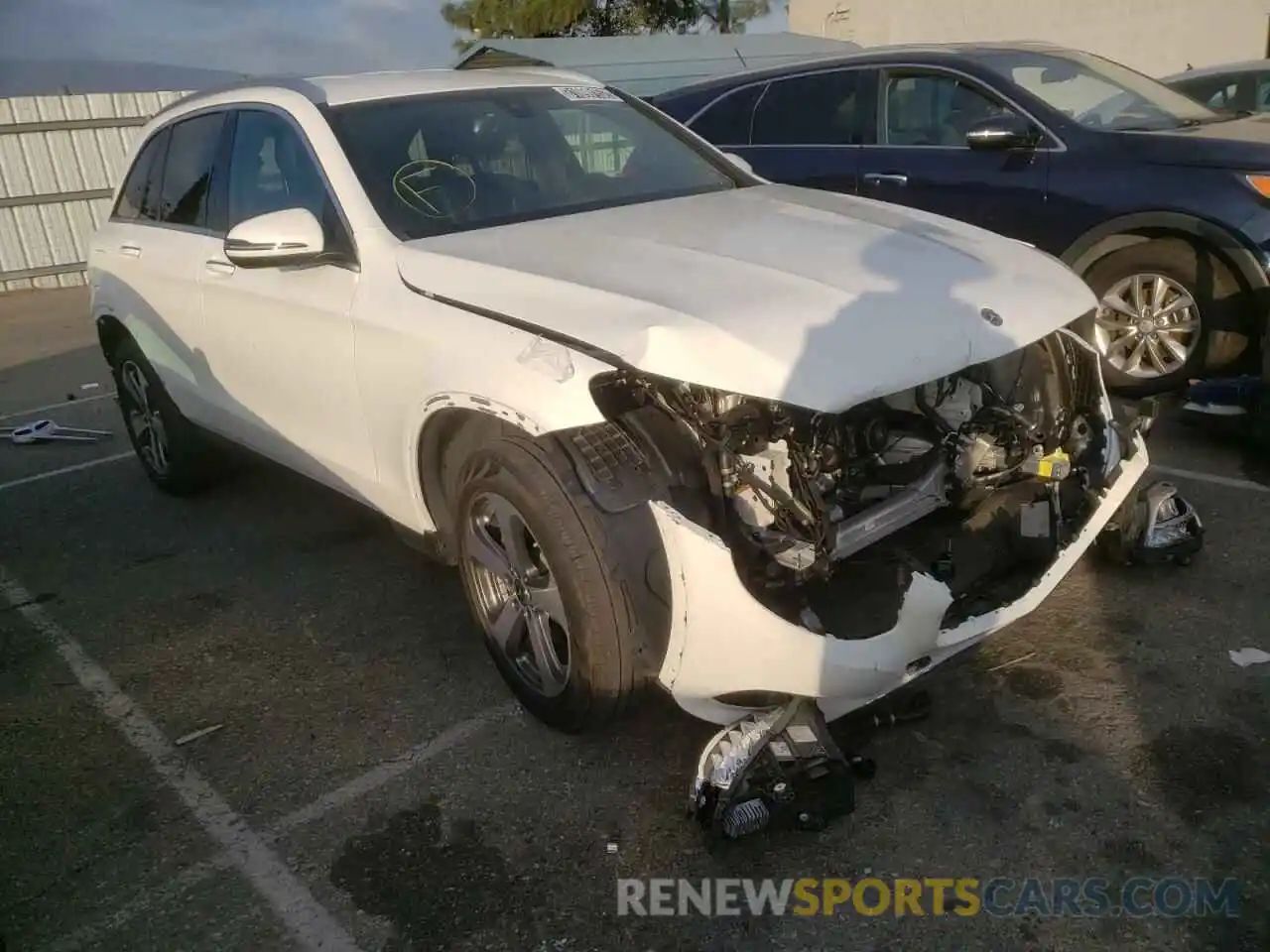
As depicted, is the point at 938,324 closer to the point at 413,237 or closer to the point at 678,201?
the point at 678,201

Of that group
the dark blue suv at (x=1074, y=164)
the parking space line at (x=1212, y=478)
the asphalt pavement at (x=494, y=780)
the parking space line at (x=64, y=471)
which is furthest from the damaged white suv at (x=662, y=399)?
the parking space line at (x=64, y=471)

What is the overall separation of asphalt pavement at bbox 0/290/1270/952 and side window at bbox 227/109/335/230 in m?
1.14

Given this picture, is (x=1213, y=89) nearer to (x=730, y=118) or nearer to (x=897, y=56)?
(x=897, y=56)

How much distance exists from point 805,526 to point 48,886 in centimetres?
215

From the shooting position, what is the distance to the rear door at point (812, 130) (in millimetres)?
6355

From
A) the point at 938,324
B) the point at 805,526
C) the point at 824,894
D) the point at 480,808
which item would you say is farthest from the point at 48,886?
the point at 938,324

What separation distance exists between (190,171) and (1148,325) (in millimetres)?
4628

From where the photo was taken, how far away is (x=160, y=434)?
5.16m

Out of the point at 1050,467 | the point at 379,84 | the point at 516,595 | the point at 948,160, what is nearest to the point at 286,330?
the point at 379,84

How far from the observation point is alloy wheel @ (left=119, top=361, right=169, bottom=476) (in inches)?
202

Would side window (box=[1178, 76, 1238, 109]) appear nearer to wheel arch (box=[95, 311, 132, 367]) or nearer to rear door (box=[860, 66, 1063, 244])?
rear door (box=[860, 66, 1063, 244])

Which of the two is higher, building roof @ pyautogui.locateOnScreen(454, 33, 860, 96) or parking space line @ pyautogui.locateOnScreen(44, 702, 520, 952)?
building roof @ pyautogui.locateOnScreen(454, 33, 860, 96)

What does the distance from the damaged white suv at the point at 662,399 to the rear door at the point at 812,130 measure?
2747mm

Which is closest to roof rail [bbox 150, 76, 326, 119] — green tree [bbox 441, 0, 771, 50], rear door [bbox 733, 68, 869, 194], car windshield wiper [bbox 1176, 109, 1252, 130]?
rear door [bbox 733, 68, 869, 194]
